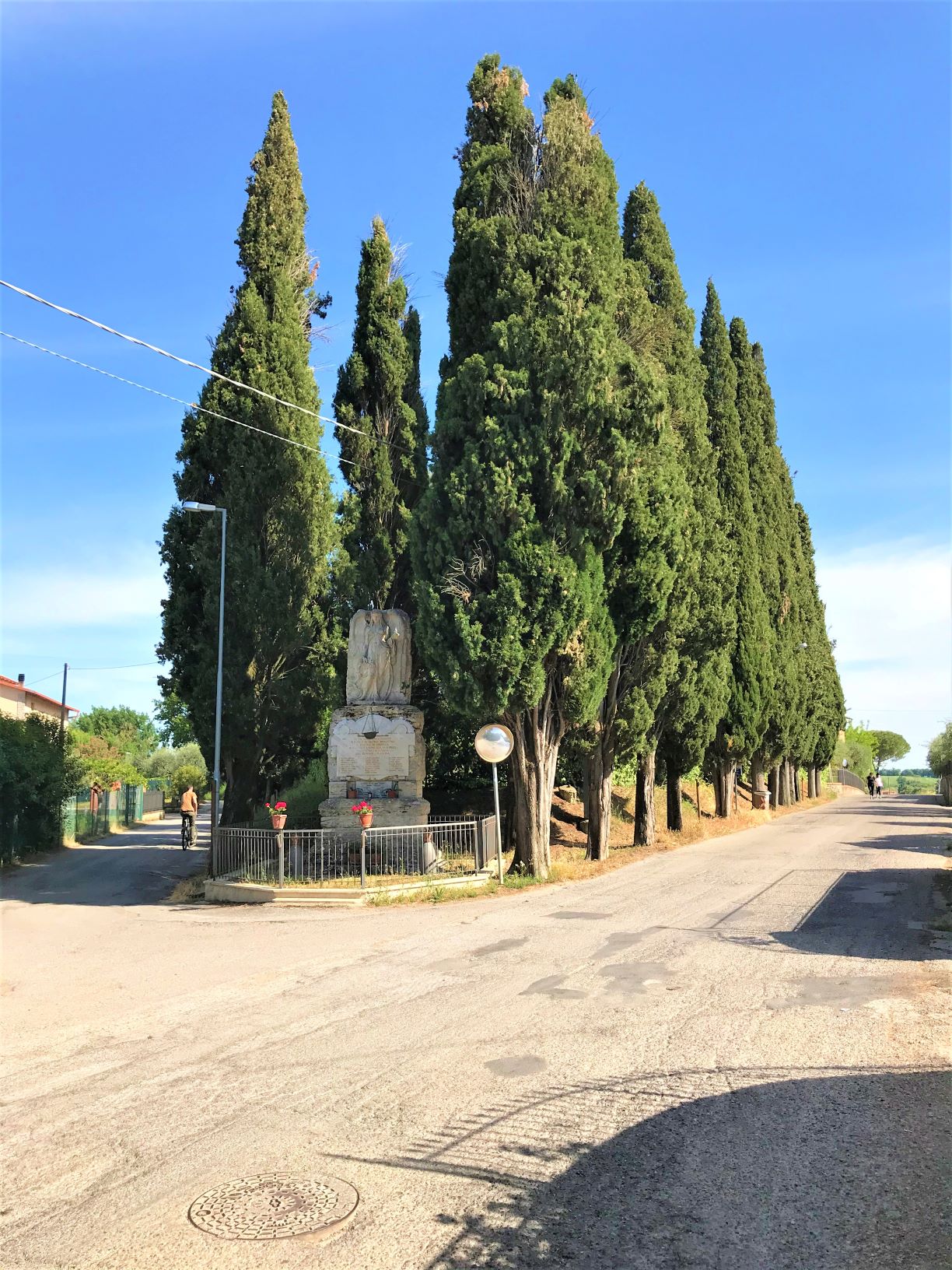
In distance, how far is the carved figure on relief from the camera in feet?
65.8

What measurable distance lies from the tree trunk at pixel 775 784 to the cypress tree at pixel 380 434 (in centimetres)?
2797

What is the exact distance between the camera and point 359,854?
1828 centimetres

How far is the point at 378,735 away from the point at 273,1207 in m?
15.2

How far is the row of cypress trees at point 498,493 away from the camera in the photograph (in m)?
17.3

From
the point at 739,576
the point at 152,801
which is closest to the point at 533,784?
the point at 739,576

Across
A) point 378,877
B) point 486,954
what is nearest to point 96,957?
point 486,954

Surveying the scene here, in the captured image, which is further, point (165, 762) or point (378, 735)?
point (165, 762)

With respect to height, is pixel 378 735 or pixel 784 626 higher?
pixel 784 626

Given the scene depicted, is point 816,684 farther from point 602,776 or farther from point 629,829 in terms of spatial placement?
point 602,776

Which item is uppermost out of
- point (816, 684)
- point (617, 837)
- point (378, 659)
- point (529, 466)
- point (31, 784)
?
point (529, 466)

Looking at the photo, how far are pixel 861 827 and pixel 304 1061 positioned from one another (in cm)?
2536

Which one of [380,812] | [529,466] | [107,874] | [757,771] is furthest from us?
[757,771]

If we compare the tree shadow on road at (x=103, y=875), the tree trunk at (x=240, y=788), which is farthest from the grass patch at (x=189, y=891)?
the tree trunk at (x=240, y=788)

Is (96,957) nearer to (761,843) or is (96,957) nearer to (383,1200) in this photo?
(383,1200)
